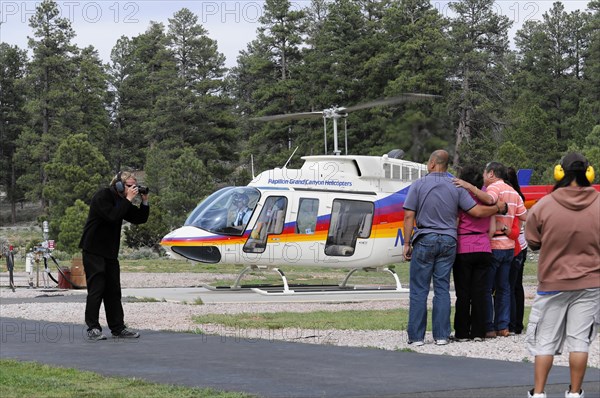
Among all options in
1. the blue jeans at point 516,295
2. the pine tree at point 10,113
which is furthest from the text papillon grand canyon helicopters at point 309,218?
the pine tree at point 10,113

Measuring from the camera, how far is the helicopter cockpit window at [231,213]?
2031 centimetres

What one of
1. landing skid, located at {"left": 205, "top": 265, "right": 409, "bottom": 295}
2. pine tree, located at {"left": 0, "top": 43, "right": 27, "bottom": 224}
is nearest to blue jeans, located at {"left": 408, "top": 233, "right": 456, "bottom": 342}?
landing skid, located at {"left": 205, "top": 265, "right": 409, "bottom": 295}

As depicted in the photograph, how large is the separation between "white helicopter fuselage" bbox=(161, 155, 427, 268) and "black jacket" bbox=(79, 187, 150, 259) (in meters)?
7.72

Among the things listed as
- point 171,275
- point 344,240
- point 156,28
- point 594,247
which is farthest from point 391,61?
Answer: point 156,28

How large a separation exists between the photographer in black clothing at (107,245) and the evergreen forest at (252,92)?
42.4 feet

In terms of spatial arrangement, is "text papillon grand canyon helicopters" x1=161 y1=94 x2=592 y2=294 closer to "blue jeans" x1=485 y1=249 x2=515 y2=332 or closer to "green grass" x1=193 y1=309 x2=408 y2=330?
"green grass" x1=193 y1=309 x2=408 y2=330

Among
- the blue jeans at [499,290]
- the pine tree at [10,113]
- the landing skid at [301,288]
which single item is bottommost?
the landing skid at [301,288]

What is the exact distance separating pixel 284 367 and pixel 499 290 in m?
3.59

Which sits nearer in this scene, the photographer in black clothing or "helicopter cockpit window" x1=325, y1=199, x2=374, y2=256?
the photographer in black clothing

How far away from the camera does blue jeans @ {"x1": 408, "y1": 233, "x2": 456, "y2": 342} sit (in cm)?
1136

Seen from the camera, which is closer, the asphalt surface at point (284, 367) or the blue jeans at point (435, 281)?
the asphalt surface at point (284, 367)

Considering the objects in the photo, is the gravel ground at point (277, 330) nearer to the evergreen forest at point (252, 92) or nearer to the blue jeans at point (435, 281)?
the blue jeans at point (435, 281)

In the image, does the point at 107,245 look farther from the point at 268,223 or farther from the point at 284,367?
the point at 268,223

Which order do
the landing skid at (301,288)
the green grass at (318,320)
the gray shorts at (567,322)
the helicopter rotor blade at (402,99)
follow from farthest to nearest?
1. the landing skid at (301,288)
2. the helicopter rotor blade at (402,99)
3. the green grass at (318,320)
4. the gray shorts at (567,322)
